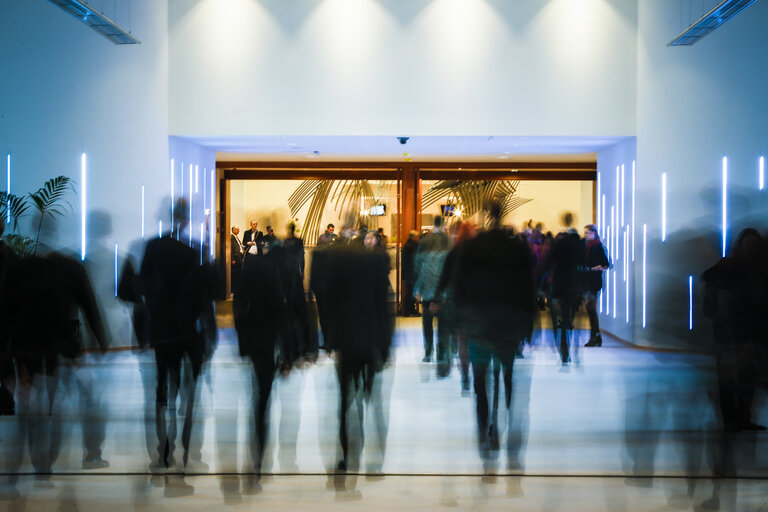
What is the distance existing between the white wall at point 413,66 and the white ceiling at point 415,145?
373mm

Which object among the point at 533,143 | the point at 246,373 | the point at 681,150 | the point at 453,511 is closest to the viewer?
the point at 453,511

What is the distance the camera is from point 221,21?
401 inches

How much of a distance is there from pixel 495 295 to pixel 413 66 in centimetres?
630

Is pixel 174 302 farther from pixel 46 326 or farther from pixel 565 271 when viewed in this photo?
pixel 565 271

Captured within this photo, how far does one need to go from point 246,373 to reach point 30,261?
396 centimetres

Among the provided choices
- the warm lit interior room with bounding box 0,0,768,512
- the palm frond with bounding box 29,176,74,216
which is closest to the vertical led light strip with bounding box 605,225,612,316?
the warm lit interior room with bounding box 0,0,768,512

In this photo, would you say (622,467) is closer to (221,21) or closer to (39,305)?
(39,305)

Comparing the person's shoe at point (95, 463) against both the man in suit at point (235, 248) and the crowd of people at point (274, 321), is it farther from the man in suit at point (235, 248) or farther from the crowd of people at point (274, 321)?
the man in suit at point (235, 248)

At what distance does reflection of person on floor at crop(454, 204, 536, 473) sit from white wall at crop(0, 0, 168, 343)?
5258 mm

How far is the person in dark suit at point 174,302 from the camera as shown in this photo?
14.8ft

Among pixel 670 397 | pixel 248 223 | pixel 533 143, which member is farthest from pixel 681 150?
pixel 248 223

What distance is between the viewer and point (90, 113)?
9211 mm

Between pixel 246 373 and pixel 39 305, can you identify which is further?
pixel 246 373

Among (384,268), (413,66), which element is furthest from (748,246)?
(413,66)
